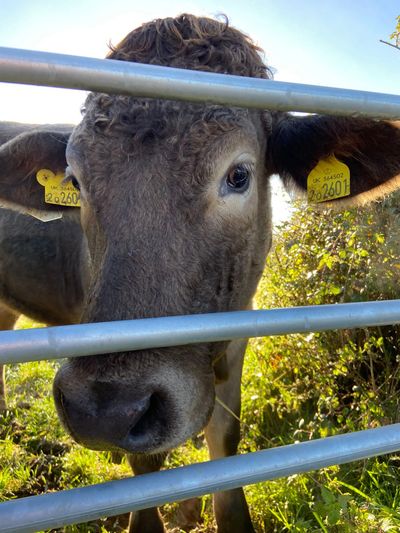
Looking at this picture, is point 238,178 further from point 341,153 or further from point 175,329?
point 175,329

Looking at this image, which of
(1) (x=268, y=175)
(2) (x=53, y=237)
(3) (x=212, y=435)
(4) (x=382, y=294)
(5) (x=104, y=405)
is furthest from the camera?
(2) (x=53, y=237)

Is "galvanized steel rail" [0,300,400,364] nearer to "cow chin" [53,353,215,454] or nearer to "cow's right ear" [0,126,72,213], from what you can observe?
"cow chin" [53,353,215,454]

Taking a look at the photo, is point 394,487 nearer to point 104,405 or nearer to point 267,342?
point 267,342

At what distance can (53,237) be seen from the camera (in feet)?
12.8

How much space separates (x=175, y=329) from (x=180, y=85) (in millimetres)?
475

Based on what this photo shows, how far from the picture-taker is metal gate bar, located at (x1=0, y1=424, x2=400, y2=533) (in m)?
0.90

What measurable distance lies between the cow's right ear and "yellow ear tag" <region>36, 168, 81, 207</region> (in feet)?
0.21

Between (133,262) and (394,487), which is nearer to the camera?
(133,262)

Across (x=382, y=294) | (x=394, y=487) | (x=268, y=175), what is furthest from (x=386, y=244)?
(x=394, y=487)

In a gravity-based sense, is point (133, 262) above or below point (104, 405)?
above

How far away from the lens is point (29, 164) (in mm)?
2941

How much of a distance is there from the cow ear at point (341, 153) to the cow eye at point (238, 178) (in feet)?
1.19

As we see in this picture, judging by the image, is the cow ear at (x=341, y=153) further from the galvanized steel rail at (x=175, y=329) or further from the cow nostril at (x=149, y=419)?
the cow nostril at (x=149, y=419)

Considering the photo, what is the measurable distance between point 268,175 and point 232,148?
0.54 metres
